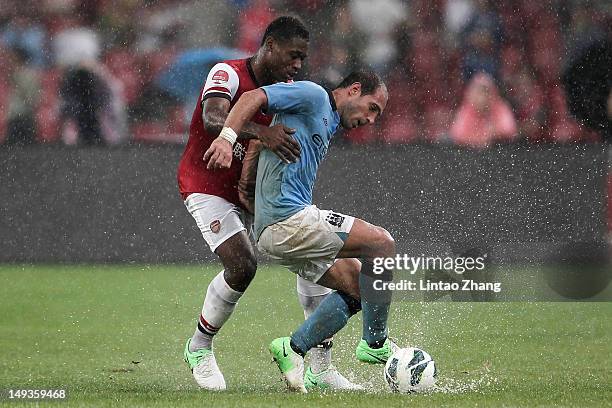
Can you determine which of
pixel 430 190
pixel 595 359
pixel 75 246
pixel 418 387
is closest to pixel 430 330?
pixel 595 359

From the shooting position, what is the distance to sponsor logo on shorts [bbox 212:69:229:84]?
21.1 feet

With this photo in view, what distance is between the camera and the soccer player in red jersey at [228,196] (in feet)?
20.9

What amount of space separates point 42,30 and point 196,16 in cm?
144

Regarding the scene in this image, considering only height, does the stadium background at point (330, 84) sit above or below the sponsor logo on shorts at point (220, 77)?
above

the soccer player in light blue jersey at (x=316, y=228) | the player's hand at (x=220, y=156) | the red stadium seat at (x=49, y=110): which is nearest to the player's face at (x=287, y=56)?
the soccer player in light blue jersey at (x=316, y=228)

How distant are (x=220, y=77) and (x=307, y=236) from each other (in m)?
1.00

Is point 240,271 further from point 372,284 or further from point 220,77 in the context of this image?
point 220,77

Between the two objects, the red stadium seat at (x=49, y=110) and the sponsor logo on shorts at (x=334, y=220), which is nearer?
the sponsor logo on shorts at (x=334, y=220)

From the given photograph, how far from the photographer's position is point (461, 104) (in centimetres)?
1216

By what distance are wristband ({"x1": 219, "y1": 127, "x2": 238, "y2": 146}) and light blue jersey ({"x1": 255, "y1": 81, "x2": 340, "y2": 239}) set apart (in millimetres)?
301

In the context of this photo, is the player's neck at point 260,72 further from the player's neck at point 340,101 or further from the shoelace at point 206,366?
the shoelace at point 206,366

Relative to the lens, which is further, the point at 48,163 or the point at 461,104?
the point at 461,104

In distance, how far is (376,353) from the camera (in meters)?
6.23

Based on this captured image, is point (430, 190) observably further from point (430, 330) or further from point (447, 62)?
point (430, 330)
